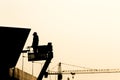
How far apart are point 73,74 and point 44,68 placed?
132989mm

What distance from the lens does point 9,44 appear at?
4.17 metres

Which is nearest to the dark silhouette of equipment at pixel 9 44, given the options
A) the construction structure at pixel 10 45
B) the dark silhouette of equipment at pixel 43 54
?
the construction structure at pixel 10 45

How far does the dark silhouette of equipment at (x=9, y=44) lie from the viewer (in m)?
3.99

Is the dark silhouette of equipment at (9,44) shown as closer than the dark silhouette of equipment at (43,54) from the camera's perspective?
Yes

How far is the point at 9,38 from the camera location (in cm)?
410

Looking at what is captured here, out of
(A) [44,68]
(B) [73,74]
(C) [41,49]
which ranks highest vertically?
(C) [41,49]

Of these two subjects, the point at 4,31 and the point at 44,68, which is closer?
the point at 4,31

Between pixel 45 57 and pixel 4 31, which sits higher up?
pixel 4 31

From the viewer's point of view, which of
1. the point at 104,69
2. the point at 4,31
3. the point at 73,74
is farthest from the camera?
the point at 104,69

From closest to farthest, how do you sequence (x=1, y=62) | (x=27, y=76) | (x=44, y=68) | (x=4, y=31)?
(x=4, y=31)
(x=1, y=62)
(x=44, y=68)
(x=27, y=76)

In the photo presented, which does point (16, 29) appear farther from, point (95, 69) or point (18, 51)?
point (95, 69)

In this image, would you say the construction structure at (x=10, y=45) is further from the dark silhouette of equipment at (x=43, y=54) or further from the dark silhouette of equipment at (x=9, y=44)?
the dark silhouette of equipment at (x=43, y=54)

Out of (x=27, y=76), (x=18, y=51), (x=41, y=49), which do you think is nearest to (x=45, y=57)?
(x=41, y=49)

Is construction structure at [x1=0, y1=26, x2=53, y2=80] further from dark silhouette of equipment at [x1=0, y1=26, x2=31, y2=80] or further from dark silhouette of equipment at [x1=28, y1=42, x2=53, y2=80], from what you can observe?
dark silhouette of equipment at [x1=28, y1=42, x2=53, y2=80]
